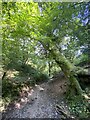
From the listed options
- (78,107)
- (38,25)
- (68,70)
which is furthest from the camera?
(68,70)

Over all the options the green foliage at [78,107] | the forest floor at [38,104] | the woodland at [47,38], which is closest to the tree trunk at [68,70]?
the woodland at [47,38]

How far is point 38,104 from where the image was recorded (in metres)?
6.47

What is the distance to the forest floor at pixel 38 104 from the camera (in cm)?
556

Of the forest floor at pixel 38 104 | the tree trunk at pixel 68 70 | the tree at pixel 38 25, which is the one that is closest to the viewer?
the tree at pixel 38 25

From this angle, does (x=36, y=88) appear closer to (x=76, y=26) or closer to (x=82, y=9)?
(x=76, y=26)

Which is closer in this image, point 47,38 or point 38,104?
point 47,38

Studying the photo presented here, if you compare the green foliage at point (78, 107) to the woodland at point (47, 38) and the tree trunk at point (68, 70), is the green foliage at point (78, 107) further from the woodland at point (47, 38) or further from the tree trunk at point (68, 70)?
the tree trunk at point (68, 70)

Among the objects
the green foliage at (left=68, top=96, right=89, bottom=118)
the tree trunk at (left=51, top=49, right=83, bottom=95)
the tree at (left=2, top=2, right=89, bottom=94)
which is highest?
the tree at (left=2, top=2, right=89, bottom=94)

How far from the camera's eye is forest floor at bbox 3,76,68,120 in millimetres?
5562

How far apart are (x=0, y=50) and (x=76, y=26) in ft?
11.7

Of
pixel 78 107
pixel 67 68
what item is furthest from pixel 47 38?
pixel 78 107

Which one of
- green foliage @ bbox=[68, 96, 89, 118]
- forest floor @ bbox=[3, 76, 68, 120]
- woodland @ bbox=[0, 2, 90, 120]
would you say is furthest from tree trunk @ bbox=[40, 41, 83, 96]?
forest floor @ bbox=[3, 76, 68, 120]

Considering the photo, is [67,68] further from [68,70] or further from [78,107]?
[78,107]

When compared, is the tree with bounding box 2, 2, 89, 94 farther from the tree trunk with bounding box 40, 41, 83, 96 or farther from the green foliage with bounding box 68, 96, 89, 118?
the green foliage with bounding box 68, 96, 89, 118
